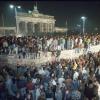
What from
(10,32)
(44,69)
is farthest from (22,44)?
(44,69)

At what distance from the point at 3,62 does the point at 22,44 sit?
2.43 ft

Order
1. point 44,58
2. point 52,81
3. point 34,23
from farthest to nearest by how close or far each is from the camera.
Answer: point 44,58
point 34,23
point 52,81

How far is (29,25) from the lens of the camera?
7602 mm

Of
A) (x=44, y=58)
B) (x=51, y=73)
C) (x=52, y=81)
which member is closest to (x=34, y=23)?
(x=44, y=58)

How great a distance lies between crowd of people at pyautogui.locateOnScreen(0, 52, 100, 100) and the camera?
20.9 ft

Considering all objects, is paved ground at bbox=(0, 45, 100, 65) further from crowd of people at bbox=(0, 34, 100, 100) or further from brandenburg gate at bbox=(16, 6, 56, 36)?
brandenburg gate at bbox=(16, 6, 56, 36)

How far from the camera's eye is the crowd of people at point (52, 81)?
637 centimetres

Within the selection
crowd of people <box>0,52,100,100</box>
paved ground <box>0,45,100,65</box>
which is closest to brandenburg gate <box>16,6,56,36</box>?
paved ground <box>0,45,100,65</box>

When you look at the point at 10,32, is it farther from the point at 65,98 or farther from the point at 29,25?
the point at 65,98

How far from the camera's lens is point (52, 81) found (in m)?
6.80

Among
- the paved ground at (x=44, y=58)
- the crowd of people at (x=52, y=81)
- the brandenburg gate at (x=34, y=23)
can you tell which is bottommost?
the crowd of people at (x=52, y=81)

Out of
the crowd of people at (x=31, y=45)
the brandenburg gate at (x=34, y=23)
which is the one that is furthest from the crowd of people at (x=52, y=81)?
the brandenburg gate at (x=34, y=23)

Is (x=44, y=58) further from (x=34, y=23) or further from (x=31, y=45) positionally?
(x=34, y=23)

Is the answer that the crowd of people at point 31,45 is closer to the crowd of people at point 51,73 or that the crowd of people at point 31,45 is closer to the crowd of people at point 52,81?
the crowd of people at point 51,73
